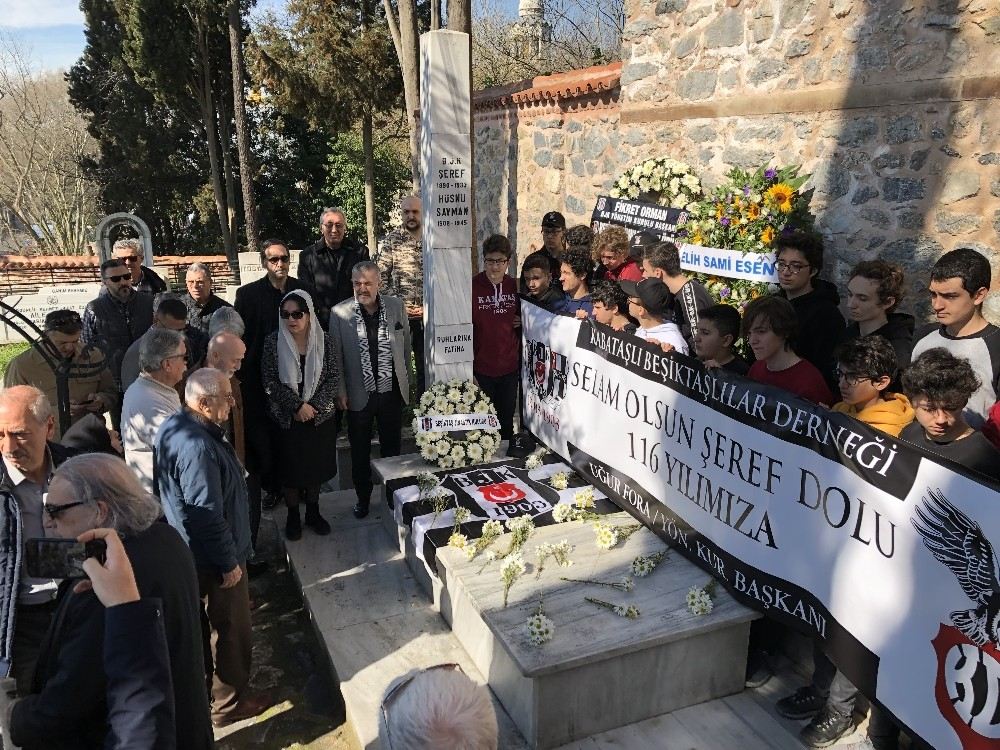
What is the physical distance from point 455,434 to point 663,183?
2972 mm

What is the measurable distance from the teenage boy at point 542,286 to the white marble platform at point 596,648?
84.8 inches

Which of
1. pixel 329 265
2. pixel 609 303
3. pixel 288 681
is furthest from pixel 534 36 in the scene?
pixel 288 681

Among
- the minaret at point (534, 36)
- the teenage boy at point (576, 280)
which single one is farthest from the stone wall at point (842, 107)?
the minaret at point (534, 36)

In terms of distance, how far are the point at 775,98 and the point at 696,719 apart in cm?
441

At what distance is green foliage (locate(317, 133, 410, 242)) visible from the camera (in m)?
20.5

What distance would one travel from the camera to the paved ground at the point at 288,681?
11.2 ft

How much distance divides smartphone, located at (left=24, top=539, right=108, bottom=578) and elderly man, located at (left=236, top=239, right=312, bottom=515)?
9.00 feet

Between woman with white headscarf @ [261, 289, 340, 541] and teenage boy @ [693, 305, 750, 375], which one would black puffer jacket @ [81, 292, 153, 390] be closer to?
woman with white headscarf @ [261, 289, 340, 541]

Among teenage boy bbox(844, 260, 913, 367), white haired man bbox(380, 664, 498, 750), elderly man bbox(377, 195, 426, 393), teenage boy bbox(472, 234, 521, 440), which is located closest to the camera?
white haired man bbox(380, 664, 498, 750)

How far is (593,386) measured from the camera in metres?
4.61

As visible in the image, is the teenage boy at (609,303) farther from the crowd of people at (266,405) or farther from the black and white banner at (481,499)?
the black and white banner at (481,499)

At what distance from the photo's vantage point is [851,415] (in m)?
3.17

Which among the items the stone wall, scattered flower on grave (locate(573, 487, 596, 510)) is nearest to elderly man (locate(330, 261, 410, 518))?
scattered flower on grave (locate(573, 487, 596, 510))

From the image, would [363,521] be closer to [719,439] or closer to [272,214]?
[719,439]
